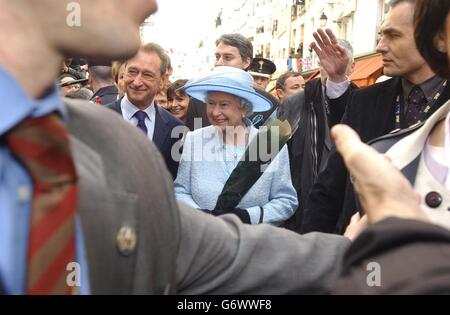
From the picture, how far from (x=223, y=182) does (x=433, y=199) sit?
1.92 meters

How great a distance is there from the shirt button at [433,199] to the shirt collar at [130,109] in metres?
2.81

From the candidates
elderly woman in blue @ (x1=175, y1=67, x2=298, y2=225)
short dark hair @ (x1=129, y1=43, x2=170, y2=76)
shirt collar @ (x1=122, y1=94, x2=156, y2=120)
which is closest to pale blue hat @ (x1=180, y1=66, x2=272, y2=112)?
elderly woman in blue @ (x1=175, y1=67, x2=298, y2=225)

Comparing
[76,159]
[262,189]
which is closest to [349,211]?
[262,189]

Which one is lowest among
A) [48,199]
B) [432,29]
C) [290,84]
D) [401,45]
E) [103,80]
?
[48,199]

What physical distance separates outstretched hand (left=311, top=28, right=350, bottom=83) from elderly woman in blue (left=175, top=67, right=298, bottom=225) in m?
0.45

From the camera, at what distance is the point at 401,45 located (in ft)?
10.3

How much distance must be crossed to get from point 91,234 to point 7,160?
0.69 feet

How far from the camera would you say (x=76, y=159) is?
117 cm

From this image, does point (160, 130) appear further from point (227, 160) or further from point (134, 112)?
point (227, 160)

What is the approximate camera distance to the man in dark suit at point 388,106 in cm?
280

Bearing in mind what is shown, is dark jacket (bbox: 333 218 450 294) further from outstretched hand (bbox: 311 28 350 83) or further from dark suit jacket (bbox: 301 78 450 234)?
outstretched hand (bbox: 311 28 350 83)

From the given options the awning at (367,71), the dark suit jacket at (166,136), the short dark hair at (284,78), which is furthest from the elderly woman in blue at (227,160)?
the awning at (367,71)

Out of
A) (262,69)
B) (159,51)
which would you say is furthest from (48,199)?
(262,69)
